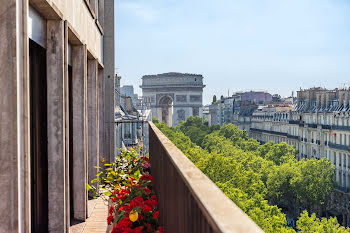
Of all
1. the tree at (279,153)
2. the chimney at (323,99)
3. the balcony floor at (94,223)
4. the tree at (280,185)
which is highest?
the chimney at (323,99)

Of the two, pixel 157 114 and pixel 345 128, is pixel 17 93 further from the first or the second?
pixel 157 114

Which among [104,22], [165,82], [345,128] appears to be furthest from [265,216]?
[165,82]

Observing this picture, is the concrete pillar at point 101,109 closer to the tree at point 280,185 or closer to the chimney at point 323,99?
the tree at point 280,185

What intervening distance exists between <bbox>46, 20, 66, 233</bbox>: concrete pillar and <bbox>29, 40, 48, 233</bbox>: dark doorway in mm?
115

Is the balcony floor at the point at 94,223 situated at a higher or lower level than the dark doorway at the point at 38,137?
lower

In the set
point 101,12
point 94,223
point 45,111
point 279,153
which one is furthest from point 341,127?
point 45,111

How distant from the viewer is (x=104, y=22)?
36.1 feet

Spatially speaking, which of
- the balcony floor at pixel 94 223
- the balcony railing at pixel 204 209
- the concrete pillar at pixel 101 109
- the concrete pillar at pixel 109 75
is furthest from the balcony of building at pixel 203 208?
the concrete pillar at pixel 109 75

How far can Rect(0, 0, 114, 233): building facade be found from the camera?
338cm

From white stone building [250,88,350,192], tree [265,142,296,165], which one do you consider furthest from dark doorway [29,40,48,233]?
tree [265,142,296,165]

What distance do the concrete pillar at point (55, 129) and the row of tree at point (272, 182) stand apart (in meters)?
15.2

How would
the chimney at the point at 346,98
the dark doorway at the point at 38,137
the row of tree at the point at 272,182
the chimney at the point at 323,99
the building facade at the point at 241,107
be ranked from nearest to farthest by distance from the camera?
1. the dark doorway at the point at 38,137
2. the row of tree at the point at 272,182
3. the chimney at the point at 346,98
4. the chimney at the point at 323,99
5. the building facade at the point at 241,107

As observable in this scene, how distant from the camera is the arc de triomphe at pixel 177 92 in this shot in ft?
297

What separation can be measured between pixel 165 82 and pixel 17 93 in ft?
296
